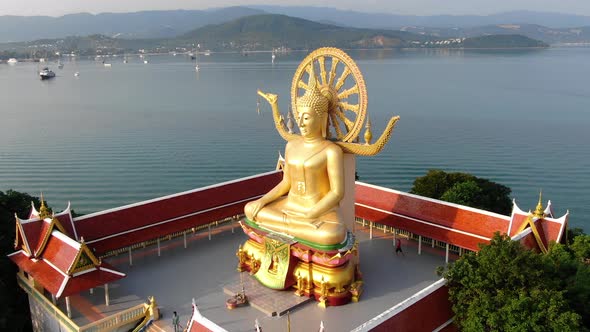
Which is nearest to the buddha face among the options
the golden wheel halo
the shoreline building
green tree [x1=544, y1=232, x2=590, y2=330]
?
the golden wheel halo

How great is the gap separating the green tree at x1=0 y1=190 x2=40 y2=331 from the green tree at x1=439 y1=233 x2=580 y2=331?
13.8m

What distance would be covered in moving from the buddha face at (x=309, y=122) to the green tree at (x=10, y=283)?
37.0 ft

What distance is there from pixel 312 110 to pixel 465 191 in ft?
42.5

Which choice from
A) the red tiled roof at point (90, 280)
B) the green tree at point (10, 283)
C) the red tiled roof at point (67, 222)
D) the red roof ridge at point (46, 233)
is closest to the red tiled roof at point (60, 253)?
the red roof ridge at point (46, 233)

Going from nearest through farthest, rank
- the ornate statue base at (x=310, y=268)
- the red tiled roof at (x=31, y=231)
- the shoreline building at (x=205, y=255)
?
the shoreline building at (x=205, y=255) → the ornate statue base at (x=310, y=268) → the red tiled roof at (x=31, y=231)

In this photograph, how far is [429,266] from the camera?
→ 19.2m

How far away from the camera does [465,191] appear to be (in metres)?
26.3

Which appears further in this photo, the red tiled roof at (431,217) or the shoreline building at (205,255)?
the red tiled roof at (431,217)

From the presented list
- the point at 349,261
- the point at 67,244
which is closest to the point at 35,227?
the point at 67,244

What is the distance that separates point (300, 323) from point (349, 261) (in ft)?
8.89

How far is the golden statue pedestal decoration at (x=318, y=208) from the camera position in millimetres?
16219

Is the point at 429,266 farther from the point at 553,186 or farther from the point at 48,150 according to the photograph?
the point at 48,150

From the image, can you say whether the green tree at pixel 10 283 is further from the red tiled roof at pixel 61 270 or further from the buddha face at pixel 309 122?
the buddha face at pixel 309 122

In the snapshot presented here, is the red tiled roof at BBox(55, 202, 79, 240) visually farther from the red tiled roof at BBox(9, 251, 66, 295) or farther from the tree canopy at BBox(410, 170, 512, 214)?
the tree canopy at BBox(410, 170, 512, 214)
